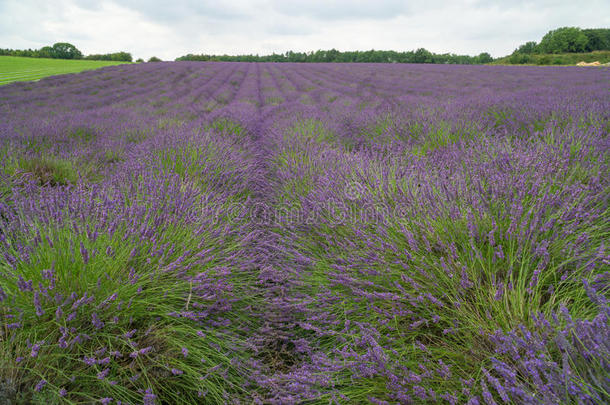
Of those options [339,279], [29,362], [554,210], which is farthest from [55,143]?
[554,210]

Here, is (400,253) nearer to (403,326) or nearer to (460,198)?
(403,326)

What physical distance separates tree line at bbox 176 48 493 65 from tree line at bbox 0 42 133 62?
8.60 meters

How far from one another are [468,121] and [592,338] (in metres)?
3.81

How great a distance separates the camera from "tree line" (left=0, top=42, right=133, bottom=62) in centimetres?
3319

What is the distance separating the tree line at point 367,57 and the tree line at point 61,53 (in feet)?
28.2

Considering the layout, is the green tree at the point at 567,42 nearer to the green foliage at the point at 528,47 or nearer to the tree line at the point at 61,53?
the green foliage at the point at 528,47

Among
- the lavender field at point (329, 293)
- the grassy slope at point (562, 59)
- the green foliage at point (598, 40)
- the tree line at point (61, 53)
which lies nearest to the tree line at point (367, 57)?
the grassy slope at point (562, 59)

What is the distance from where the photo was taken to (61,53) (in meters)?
36.6

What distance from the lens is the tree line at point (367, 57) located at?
1363 inches

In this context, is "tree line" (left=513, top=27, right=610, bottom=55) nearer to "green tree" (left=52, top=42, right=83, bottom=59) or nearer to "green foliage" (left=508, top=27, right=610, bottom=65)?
"green foliage" (left=508, top=27, right=610, bottom=65)

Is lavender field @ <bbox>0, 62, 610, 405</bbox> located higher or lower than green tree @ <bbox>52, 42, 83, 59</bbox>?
lower

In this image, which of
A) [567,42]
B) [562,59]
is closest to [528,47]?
[567,42]

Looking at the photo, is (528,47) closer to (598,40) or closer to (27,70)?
(598,40)

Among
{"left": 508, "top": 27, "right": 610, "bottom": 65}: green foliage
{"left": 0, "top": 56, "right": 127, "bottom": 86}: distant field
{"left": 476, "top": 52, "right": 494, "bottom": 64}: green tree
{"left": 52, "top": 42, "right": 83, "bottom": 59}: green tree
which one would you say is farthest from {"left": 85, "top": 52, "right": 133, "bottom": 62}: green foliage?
{"left": 508, "top": 27, "right": 610, "bottom": 65}: green foliage
